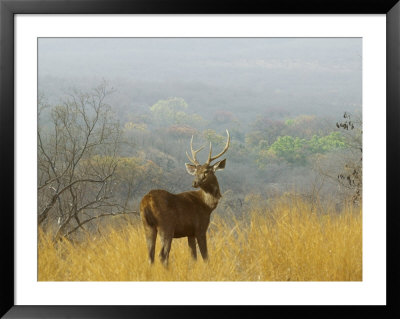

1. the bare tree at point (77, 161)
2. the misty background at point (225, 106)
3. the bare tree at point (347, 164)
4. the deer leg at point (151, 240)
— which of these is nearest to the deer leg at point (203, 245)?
the deer leg at point (151, 240)

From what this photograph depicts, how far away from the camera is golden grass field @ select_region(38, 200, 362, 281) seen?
5.75 metres

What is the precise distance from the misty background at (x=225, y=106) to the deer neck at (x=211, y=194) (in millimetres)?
143

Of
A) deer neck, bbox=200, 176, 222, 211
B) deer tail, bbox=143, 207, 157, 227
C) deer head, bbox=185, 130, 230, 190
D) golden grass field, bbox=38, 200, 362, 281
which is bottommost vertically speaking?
golden grass field, bbox=38, 200, 362, 281

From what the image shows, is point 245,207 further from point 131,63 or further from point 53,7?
point 53,7

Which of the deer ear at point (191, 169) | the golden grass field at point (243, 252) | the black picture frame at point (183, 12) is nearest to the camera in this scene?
the black picture frame at point (183, 12)

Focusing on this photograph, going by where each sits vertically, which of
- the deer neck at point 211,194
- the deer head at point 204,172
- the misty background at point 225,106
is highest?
the misty background at point 225,106

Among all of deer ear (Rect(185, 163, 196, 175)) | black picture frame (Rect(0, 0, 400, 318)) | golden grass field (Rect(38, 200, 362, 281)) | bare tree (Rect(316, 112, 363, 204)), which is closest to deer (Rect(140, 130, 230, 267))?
deer ear (Rect(185, 163, 196, 175))

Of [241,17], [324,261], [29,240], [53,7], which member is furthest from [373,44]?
Result: [29,240]

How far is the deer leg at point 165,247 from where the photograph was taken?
5.89m

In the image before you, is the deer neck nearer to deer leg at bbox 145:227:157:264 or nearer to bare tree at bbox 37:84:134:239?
deer leg at bbox 145:227:157:264

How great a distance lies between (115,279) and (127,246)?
69cm

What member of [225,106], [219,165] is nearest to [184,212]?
[219,165]

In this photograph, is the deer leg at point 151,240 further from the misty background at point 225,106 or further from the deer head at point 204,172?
the deer head at point 204,172

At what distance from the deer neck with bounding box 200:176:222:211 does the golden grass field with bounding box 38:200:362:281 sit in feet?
1.22
